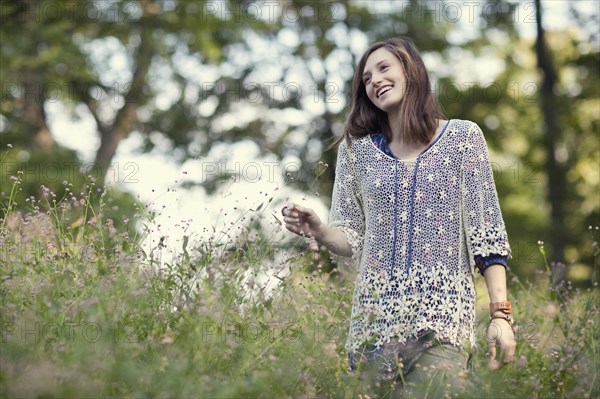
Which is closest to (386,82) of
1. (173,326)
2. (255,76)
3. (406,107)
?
(406,107)

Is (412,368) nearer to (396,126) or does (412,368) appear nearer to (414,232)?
(414,232)

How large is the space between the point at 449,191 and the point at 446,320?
19.9 inches

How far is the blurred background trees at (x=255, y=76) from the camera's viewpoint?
17.3 metres

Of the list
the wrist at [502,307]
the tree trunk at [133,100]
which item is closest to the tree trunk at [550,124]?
the tree trunk at [133,100]

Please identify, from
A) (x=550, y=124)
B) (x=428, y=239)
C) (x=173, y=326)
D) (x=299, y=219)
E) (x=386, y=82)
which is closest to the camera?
(x=173, y=326)

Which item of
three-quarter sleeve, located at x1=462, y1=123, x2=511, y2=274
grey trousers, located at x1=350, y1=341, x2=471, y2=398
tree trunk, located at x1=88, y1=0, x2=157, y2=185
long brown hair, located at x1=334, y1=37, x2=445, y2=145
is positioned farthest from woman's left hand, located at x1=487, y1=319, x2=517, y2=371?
tree trunk, located at x1=88, y1=0, x2=157, y2=185

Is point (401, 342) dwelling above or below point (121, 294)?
below

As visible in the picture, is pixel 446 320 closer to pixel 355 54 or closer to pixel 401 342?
pixel 401 342

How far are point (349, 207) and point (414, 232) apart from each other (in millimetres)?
396

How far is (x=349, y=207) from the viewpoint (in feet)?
12.6

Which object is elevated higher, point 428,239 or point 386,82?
point 386,82

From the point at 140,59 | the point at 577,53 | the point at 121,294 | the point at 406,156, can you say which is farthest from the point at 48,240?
the point at 140,59

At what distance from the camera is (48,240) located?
381 centimetres

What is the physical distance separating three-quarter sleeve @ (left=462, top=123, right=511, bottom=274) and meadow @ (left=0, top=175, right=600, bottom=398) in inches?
14.4
